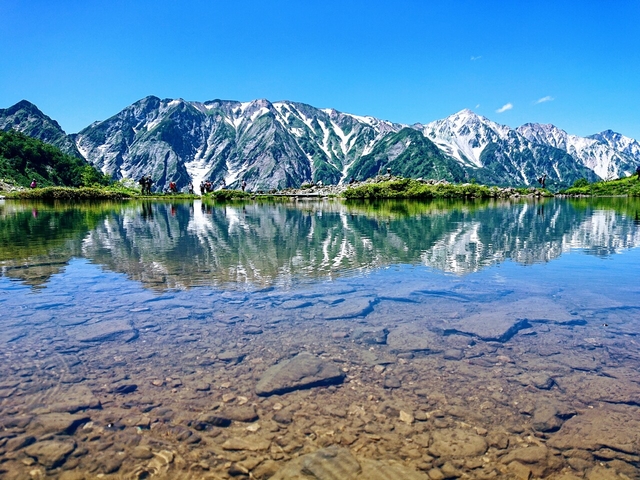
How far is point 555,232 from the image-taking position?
40312mm

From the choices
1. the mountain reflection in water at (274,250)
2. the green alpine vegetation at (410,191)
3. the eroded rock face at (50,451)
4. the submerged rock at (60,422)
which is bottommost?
the eroded rock face at (50,451)

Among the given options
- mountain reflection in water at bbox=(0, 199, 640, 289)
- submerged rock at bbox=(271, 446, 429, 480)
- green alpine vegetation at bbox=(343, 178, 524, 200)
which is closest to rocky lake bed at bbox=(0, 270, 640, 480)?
submerged rock at bbox=(271, 446, 429, 480)

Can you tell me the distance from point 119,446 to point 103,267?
17405 millimetres

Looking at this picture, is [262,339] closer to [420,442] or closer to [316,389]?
[316,389]

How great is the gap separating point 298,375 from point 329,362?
104 cm

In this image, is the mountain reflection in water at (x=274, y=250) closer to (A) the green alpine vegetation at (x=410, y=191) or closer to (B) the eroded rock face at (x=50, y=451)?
(B) the eroded rock face at (x=50, y=451)

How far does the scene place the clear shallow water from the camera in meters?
7.07

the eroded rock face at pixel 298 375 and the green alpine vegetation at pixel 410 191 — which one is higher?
the green alpine vegetation at pixel 410 191

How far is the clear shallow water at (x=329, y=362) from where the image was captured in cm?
707

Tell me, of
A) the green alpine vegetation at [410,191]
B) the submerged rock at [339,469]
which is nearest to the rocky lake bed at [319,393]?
the submerged rock at [339,469]

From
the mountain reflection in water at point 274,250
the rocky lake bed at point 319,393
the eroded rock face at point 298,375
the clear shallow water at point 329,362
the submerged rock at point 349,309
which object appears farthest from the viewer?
the mountain reflection in water at point 274,250

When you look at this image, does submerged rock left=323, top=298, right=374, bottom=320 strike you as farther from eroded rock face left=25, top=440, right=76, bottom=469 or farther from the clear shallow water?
eroded rock face left=25, top=440, right=76, bottom=469

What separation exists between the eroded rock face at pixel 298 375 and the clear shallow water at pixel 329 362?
246 mm

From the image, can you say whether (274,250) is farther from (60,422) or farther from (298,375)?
(60,422)
